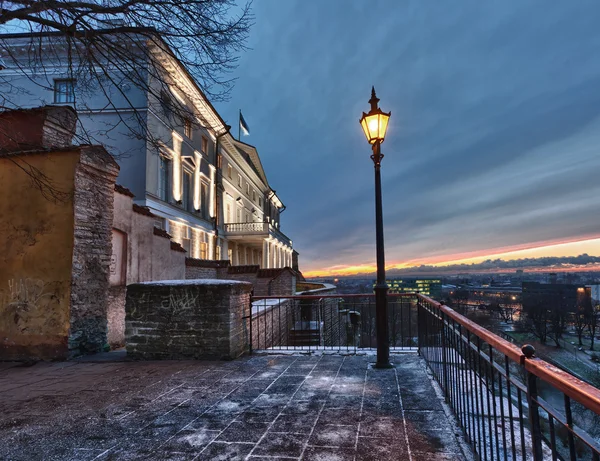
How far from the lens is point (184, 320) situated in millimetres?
6293

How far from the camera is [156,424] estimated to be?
3445mm

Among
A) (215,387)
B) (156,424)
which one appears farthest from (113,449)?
(215,387)

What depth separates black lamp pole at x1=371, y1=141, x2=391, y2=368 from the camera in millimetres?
5637

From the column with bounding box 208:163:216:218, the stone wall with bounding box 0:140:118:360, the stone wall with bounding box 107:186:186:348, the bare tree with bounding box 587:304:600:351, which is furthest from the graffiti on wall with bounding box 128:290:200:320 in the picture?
the bare tree with bounding box 587:304:600:351

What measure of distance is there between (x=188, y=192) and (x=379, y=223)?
18300 mm

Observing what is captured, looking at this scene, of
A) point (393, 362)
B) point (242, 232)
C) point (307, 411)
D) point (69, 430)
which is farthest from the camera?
point (242, 232)

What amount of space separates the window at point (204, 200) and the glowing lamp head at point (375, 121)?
63.0 ft

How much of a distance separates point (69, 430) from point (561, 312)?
65.8 m

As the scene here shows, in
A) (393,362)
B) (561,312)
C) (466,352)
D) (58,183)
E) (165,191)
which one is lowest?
(561,312)

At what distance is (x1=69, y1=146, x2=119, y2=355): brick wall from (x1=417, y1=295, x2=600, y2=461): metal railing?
240 inches

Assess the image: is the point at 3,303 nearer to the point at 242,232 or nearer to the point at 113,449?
the point at 113,449

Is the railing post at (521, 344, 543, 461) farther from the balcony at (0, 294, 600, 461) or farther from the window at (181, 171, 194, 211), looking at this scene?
the window at (181, 171, 194, 211)

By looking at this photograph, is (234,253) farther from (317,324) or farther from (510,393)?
(510,393)

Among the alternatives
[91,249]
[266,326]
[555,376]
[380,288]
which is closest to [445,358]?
[380,288]
